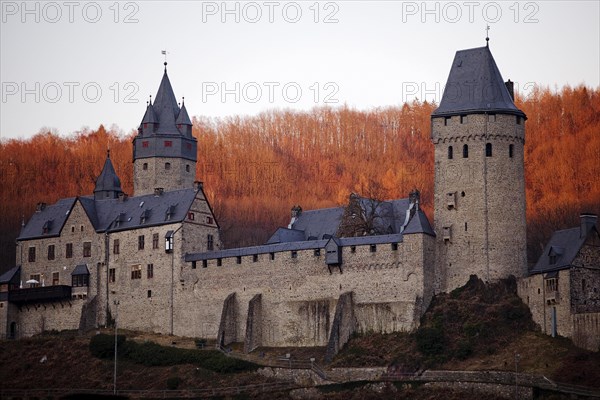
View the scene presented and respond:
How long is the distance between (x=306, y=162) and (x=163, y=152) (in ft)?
146

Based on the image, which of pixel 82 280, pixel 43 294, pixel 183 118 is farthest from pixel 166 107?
pixel 43 294

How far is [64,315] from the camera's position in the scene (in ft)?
318

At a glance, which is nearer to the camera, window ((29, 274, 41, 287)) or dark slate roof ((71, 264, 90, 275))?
dark slate roof ((71, 264, 90, 275))

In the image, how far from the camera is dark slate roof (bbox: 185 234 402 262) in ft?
281

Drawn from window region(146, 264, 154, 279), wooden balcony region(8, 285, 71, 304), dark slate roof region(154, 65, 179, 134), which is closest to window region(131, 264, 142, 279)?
window region(146, 264, 154, 279)

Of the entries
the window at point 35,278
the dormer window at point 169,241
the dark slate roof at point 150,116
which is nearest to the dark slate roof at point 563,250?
the dormer window at point 169,241

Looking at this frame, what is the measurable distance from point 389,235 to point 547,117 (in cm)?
4802

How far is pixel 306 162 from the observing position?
147500 mm

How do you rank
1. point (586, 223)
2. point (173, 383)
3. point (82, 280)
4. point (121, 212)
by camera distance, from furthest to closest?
point (121, 212) < point (82, 280) < point (173, 383) < point (586, 223)

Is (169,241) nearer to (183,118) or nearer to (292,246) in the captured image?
(292,246)

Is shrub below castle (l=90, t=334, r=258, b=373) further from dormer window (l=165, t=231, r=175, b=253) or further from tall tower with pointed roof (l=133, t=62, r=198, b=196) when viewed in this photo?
tall tower with pointed roof (l=133, t=62, r=198, b=196)

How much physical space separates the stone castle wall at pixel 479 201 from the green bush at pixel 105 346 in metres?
20.0

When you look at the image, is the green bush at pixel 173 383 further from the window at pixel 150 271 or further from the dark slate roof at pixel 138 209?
the dark slate roof at pixel 138 209


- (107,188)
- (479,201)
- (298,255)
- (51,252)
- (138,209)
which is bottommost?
(298,255)
